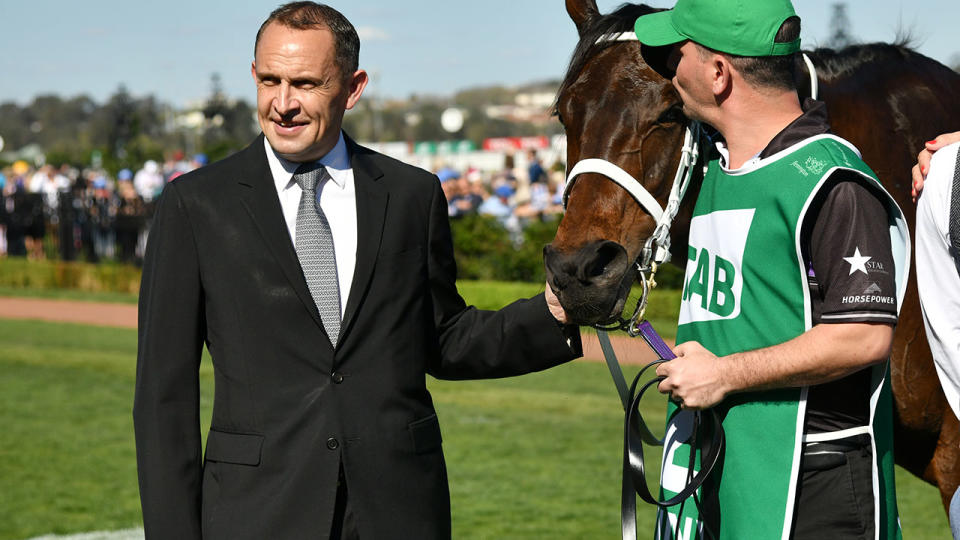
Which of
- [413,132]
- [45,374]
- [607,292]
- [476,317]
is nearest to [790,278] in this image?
[607,292]

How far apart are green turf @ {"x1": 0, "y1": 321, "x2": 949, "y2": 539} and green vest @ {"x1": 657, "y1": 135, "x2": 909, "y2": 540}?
3555 millimetres

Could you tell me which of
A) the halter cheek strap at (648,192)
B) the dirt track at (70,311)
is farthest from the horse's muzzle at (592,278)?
the dirt track at (70,311)

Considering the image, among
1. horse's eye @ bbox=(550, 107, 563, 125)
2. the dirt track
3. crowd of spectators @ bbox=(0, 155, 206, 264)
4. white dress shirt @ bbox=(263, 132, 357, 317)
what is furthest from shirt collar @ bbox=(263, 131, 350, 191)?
crowd of spectators @ bbox=(0, 155, 206, 264)

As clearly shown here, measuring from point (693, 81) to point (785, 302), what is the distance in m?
0.51

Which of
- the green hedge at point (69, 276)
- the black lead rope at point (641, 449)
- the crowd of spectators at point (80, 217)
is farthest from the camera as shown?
the crowd of spectators at point (80, 217)

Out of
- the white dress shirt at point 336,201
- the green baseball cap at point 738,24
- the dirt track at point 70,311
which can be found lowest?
the dirt track at point 70,311

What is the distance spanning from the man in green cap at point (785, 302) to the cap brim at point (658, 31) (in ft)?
0.06

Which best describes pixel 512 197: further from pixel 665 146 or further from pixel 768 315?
pixel 768 315

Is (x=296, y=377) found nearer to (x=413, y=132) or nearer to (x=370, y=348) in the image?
(x=370, y=348)

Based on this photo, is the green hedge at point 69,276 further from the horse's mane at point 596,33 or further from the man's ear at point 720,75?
the man's ear at point 720,75

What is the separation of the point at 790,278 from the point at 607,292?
399 millimetres

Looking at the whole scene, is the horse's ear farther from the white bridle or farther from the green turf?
the green turf

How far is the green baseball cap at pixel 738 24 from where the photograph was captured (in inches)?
89.5

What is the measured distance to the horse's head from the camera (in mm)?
2471
